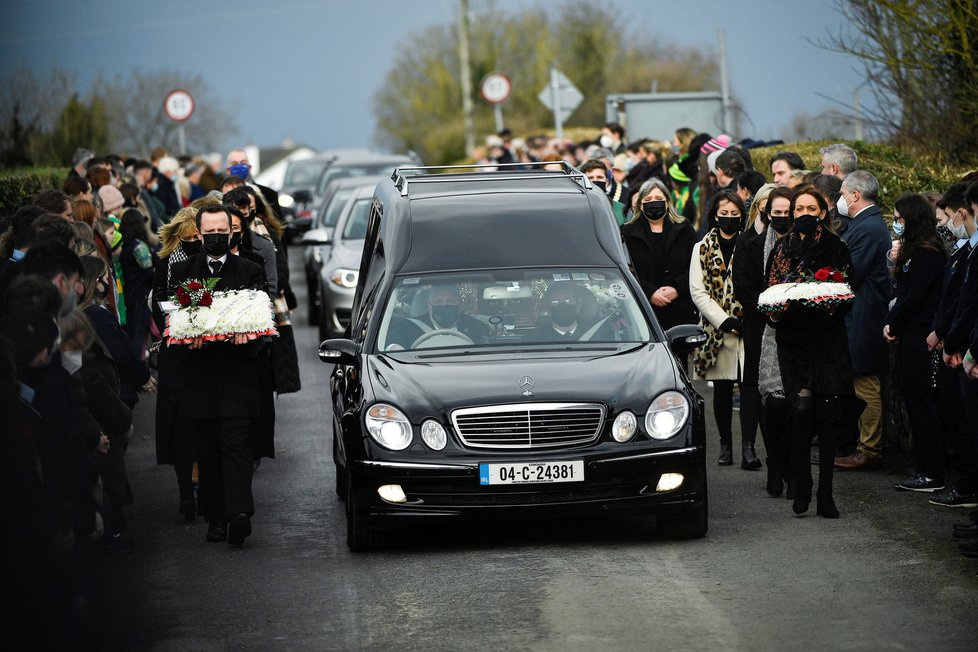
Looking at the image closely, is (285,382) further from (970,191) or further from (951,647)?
(951,647)

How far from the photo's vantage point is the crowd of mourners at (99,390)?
7.44 meters

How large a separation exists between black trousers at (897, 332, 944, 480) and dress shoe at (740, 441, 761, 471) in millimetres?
1343

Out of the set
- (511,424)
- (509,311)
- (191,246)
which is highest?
(191,246)

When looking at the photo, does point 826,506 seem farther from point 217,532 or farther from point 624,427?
point 217,532

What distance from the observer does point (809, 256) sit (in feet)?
35.3

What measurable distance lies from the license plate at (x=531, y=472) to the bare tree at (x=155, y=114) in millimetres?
37619

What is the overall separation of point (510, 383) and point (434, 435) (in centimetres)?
53

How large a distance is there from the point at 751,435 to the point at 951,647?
16.9 ft

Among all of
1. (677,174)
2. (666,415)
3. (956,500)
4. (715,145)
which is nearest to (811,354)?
(956,500)

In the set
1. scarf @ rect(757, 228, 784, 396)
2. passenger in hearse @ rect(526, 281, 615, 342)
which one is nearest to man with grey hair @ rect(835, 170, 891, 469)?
scarf @ rect(757, 228, 784, 396)

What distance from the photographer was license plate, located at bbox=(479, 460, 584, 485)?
946 centimetres

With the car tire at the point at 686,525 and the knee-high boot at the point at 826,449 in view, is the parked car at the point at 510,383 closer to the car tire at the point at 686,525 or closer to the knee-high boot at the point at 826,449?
the car tire at the point at 686,525

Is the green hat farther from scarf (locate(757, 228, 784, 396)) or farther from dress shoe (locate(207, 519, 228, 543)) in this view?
dress shoe (locate(207, 519, 228, 543))

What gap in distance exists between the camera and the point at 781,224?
37.9 ft
